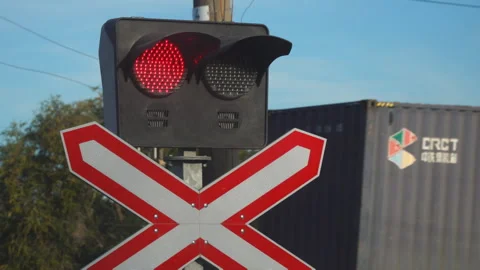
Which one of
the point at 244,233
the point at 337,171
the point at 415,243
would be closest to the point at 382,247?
the point at 415,243

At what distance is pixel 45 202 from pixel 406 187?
16.7 m

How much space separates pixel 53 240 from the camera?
22984 mm

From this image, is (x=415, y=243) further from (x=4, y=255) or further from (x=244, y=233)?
(x=4, y=255)

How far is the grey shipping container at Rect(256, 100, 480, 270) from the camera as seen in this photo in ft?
28.1

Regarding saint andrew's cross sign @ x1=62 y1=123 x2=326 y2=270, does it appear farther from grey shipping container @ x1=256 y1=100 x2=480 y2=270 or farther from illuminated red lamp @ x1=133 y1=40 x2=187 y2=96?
grey shipping container @ x1=256 y1=100 x2=480 y2=270

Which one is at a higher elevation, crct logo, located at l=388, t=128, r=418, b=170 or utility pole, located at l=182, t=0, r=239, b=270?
utility pole, located at l=182, t=0, r=239, b=270

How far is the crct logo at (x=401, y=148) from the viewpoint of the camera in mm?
8609

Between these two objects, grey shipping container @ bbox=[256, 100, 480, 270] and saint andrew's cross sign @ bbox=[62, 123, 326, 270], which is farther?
grey shipping container @ bbox=[256, 100, 480, 270]

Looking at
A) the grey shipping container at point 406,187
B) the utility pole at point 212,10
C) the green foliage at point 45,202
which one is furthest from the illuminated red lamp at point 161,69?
the green foliage at point 45,202

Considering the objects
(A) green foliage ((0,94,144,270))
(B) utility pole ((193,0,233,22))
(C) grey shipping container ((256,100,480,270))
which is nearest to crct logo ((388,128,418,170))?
(C) grey shipping container ((256,100,480,270))

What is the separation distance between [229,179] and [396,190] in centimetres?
567

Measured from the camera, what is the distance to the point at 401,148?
341 inches

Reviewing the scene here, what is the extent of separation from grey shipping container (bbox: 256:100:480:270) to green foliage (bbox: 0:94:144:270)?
1476 centimetres

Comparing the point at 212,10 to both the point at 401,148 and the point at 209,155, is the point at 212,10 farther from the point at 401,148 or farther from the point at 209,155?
the point at 401,148
